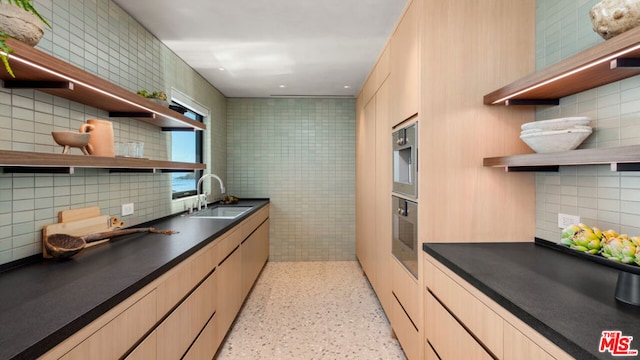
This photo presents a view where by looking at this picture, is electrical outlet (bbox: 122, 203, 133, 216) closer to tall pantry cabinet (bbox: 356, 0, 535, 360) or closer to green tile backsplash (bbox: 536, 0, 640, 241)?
tall pantry cabinet (bbox: 356, 0, 535, 360)

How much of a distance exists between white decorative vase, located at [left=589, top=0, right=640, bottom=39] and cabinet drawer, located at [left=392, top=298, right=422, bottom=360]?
67.3 inches

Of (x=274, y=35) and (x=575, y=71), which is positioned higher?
(x=274, y=35)

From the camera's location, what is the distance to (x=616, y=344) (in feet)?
2.47

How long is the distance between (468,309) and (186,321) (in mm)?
1410

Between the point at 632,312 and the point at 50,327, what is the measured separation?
5.49 ft

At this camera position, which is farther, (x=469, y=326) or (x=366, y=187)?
(x=366, y=187)

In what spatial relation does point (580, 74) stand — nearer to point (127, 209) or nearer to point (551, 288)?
point (551, 288)

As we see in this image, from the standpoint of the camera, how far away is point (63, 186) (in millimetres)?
1641

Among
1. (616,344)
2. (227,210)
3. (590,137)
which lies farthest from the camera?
(227,210)

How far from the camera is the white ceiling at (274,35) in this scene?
2.13 meters

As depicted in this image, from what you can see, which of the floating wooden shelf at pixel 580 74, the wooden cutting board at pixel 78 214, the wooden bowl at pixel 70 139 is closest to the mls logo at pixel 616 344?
the floating wooden shelf at pixel 580 74

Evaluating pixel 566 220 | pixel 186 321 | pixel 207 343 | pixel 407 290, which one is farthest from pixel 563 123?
pixel 207 343

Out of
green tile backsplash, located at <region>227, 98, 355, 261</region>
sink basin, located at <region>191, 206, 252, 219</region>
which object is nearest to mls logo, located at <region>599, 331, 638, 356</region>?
sink basin, located at <region>191, 206, 252, 219</region>

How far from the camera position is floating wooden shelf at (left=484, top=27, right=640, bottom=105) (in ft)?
3.36
